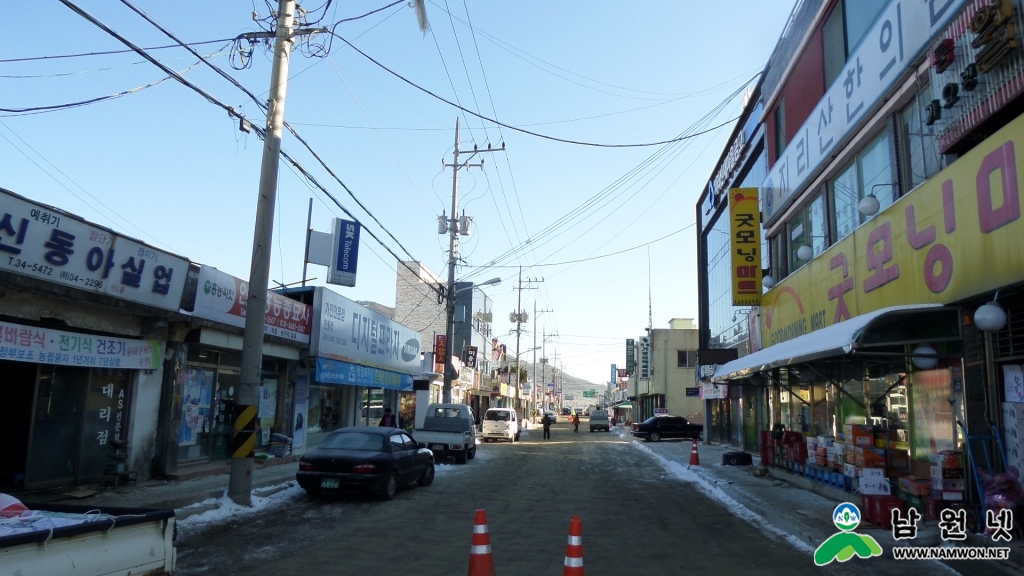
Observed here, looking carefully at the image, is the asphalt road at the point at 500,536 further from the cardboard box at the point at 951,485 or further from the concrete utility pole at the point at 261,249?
the cardboard box at the point at 951,485

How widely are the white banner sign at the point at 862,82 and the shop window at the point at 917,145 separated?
0.59 metres

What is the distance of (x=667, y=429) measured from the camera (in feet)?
135

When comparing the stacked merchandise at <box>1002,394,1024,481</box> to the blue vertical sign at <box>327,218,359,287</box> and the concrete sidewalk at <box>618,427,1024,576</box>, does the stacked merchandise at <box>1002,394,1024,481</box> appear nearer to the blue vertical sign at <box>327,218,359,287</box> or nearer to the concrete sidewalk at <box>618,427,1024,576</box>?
the concrete sidewalk at <box>618,427,1024,576</box>

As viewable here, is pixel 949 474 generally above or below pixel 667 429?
above

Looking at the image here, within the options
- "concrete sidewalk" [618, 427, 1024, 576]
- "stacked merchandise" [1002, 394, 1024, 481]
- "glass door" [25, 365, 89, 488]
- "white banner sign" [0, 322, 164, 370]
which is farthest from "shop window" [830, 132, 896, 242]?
"glass door" [25, 365, 89, 488]

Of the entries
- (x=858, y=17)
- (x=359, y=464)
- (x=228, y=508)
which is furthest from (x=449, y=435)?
(x=858, y=17)

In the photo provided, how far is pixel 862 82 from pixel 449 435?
15940 millimetres

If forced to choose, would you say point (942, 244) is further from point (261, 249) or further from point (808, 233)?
point (261, 249)

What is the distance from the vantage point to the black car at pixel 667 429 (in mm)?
→ 40969

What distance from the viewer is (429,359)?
43.4 metres

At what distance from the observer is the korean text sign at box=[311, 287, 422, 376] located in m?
22.3

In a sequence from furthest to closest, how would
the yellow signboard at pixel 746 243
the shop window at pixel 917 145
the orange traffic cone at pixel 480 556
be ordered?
1. the yellow signboard at pixel 746 243
2. the shop window at pixel 917 145
3. the orange traffic cone at pixel 480 556

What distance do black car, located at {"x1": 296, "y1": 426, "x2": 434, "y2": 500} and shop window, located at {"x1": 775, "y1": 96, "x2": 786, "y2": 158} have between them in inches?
551

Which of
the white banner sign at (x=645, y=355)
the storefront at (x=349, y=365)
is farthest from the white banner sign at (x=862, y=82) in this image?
the white banner sign at (x=645, y=355)
